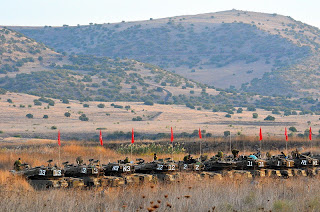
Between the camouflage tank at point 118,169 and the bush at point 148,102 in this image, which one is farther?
the bush at point 148,102

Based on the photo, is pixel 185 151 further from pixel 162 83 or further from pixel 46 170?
pixel 162 83

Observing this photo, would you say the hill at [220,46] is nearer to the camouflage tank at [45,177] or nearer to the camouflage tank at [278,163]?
the camouflage tank at [278,163]

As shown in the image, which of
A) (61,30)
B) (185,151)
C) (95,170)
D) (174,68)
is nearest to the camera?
(95,170)

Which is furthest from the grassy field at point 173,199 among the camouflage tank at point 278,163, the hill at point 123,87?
the hill at point 123,87

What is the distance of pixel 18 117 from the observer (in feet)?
245

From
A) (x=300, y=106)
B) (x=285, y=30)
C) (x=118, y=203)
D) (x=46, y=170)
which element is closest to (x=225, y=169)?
(x=46, y=170)

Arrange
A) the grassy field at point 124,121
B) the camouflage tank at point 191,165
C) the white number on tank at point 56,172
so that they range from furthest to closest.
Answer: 1. the grassy field at point 124,121
2. the camouflage tank at point 191,165
3. the white number on tank at point 56,172

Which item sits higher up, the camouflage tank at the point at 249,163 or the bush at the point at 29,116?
the bush at the point at 29,116

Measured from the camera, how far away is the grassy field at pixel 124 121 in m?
65.9

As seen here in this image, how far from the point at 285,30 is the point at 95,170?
480 feet

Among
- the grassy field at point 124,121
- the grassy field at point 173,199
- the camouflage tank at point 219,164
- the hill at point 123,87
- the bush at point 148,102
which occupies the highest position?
the hill at point 123,87

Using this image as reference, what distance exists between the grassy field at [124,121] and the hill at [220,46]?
3661 cm

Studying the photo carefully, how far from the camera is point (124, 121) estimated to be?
255 feet

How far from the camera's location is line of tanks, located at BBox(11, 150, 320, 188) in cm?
2022
